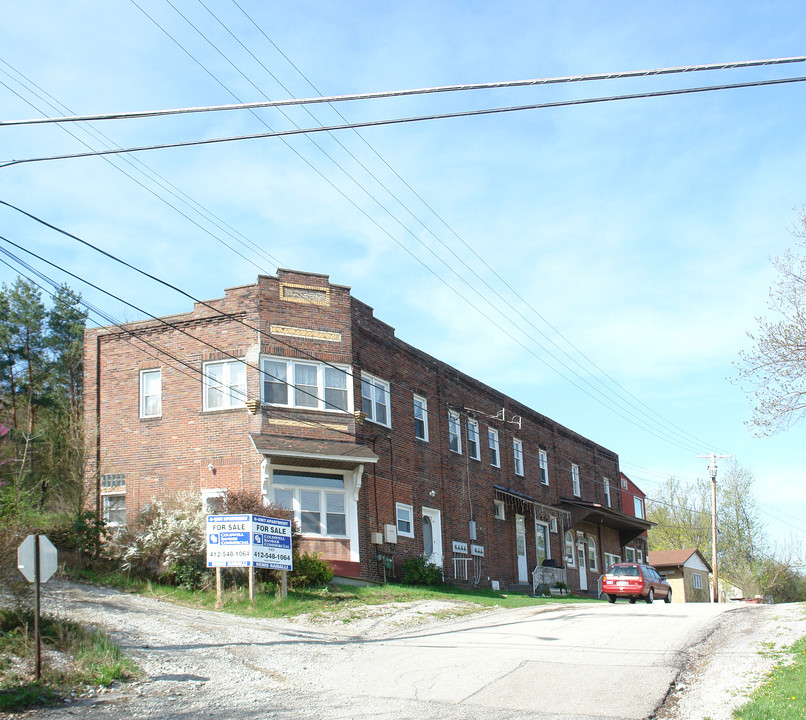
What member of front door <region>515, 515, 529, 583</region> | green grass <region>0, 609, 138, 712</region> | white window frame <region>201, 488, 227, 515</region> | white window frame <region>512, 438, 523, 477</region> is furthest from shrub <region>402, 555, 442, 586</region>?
green grass <region>0, 609, 138, 712</region>

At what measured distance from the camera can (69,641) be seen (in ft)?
43.3

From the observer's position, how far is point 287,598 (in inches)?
813

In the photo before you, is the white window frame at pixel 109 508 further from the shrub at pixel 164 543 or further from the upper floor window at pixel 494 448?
the upper floor window at pixel 494 448

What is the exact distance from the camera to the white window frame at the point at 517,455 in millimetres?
37688

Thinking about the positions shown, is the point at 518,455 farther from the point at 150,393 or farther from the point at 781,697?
the point at 781,697

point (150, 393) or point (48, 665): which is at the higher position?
point (150, 393)

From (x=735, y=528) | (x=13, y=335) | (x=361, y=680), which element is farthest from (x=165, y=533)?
(x=735, y=528)

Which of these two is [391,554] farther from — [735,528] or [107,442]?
[735,528]

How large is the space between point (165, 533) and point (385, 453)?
8107 mm

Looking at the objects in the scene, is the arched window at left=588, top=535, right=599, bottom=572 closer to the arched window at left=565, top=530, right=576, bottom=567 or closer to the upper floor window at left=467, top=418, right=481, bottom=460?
the arched window at left=565, top=530, right=576, bottom=567

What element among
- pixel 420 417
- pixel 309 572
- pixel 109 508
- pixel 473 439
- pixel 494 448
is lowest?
pixel 309 572

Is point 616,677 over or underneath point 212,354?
underneath

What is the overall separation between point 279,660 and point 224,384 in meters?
12.6

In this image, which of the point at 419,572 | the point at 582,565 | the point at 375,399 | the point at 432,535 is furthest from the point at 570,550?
the point at 375,399
